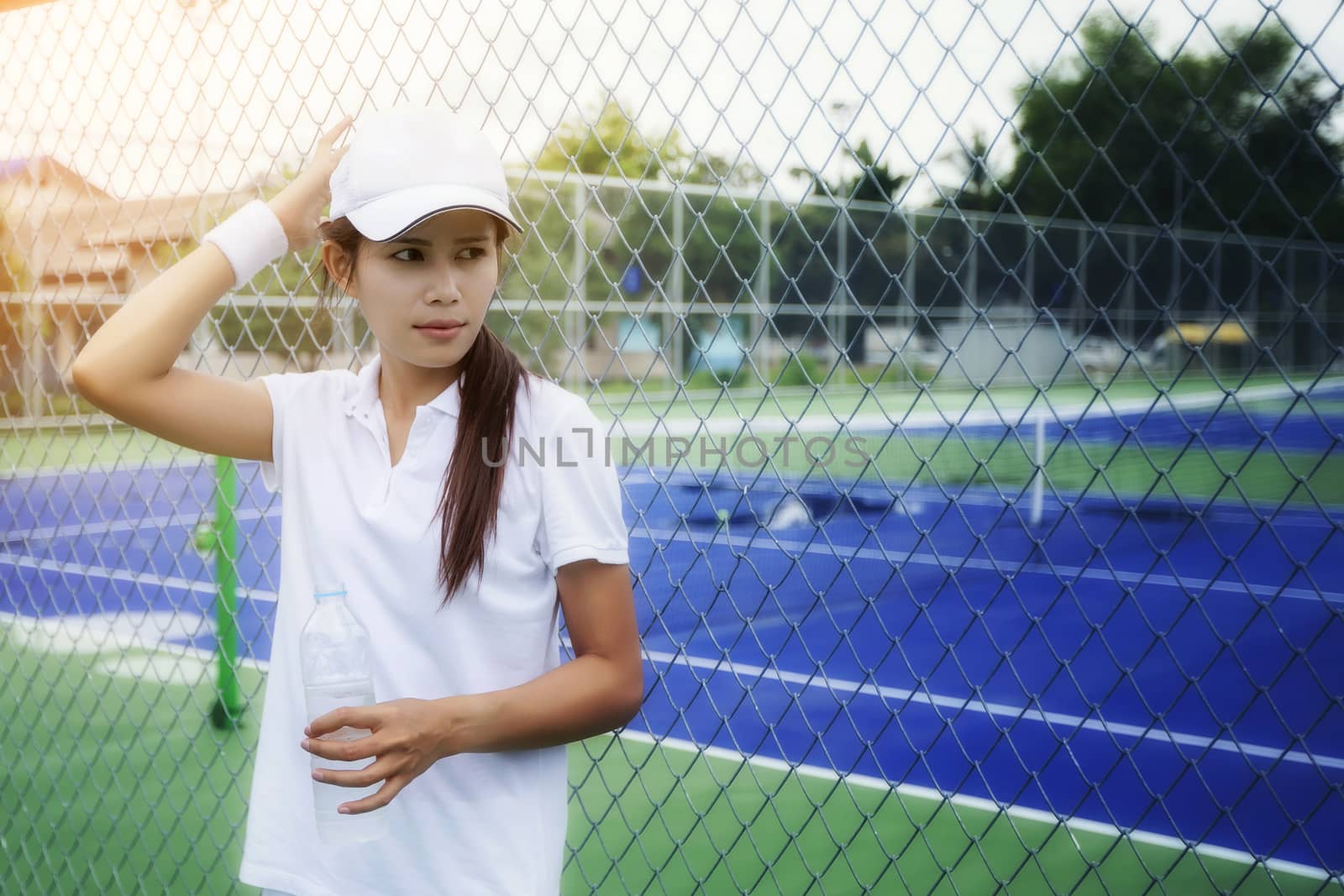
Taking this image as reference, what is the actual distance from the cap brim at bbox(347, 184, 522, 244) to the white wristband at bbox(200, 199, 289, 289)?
0.23 meters

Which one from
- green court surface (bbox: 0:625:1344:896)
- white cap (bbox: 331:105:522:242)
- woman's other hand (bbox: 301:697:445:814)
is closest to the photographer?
woman's other hand (bbox: 301:697:445:814)


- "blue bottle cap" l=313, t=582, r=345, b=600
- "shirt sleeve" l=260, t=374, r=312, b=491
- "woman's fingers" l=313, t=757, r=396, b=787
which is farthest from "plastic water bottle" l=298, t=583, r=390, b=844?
"shirt sleeve" l=260, t=374, r=312, b=491

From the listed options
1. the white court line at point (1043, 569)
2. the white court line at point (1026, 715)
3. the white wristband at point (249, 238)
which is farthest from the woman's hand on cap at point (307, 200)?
the white court line at point (1043, 569)

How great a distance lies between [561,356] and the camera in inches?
744

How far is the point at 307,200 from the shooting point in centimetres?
163

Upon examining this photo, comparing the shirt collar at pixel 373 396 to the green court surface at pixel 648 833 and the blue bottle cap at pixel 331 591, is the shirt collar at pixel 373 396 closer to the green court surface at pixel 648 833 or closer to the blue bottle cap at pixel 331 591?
the blue bottle cap at pixel 331 591

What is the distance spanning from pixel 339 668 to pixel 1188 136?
942 inches

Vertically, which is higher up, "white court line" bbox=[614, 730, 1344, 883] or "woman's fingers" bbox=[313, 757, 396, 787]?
"woman's fingers" bbox=[313, 757, 396, 787]

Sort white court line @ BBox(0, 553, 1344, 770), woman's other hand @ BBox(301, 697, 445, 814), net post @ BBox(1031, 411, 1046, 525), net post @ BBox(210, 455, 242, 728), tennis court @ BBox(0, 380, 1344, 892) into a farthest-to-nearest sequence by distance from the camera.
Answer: net post @ BBox(1031, 411, 1046, 525) → white court line @ BBox(0, 553, 1344, 770) → net post @ BBox(210, 455, 242, 728) → tennis court @ BBox(0, 380, 1344, 892) → woman's other hand @ BBox(301, 697, 445, 814)

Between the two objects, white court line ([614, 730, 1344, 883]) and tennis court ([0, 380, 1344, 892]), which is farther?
white court line ([614, 730, 1344, 883])

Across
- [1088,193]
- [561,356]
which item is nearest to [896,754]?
[561,356]

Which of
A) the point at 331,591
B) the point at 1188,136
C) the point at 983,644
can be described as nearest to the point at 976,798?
the point at 983,644

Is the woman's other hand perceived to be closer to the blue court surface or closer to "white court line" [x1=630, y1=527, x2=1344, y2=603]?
the blue court surface

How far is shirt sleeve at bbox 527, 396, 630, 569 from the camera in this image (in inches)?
54.9
